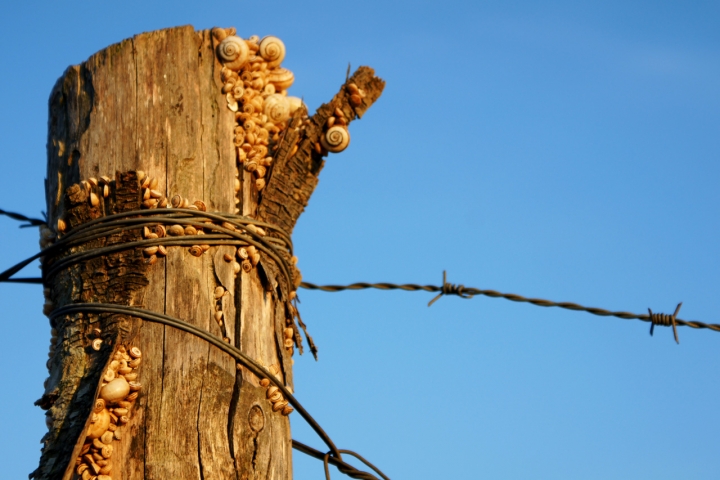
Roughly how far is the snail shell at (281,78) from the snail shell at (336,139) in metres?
0.25

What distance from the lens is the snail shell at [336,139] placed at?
114 inches

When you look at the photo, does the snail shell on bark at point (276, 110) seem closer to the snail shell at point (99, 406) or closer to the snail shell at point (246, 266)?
the snail shell at point (246, 266)

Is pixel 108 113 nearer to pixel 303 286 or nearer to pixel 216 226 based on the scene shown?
pixel 216 226

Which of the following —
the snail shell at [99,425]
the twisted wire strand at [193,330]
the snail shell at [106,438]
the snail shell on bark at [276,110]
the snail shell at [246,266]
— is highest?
the snail shell on bark at [276,110]

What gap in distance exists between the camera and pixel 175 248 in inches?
99.2

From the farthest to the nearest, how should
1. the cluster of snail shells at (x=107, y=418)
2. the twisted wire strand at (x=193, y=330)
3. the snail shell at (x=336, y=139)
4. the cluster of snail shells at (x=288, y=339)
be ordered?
the snail shell at (x=336, y=139)
the cluster of snail shells at (x=288, y=339)
the twisted wire strand at (x=193, y=330)
the cluster of snail shells at (x=107, y=418)

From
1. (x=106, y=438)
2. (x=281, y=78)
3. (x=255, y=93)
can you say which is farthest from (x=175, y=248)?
(x=281, y=78)

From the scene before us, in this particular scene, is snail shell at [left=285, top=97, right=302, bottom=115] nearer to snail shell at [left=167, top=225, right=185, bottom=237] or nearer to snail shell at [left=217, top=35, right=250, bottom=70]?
snail shell at [left=217, top=35, right=250, bottom=70]

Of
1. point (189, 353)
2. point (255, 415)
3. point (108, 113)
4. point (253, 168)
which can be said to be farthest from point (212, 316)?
point (108, 113)

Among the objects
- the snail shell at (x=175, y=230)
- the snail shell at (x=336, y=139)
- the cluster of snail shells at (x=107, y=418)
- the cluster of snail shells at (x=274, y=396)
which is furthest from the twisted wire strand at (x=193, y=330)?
the snail shell at (x=336, y=139)

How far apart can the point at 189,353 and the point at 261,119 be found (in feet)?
2.89

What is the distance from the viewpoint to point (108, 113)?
2.63 meters

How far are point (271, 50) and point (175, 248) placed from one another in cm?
84

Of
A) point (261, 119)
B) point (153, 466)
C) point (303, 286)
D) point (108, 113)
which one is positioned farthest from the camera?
point (303, 286)
